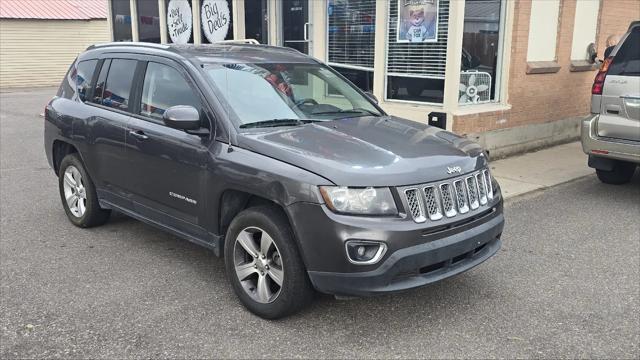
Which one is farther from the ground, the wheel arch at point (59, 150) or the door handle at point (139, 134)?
the door handle at point (139, 134)

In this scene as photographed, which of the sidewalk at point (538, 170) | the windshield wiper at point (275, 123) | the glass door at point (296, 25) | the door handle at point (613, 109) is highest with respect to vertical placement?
the glass door at point (296, 25)

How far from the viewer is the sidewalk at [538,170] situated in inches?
294

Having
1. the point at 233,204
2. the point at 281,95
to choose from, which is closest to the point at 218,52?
the point at 281,95

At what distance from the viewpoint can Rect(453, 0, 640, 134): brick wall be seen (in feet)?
28.9

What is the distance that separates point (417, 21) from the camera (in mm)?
8562

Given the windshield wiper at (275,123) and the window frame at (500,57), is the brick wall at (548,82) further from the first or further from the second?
the windshield wiper at (275,123)

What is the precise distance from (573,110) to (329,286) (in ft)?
28.8

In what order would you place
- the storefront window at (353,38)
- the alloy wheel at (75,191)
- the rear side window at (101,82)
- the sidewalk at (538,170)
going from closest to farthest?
1. the rear side window at (101,82)
2. the alloy wheel at (75,191)
3. the sidewalk at (538,170)
4. the storefront window at (353,38)

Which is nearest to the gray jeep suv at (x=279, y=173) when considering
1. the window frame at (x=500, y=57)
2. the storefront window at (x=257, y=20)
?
the window frame at (x=500, y=57)

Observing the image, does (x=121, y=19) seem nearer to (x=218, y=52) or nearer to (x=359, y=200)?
(x=218, y=52)

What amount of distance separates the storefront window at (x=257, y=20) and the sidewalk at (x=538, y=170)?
537 cm

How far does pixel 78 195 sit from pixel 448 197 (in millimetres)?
3739

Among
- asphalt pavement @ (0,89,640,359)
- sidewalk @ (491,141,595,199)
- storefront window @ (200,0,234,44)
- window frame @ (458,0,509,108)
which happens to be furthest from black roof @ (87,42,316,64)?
storefront window @ (200,0,234,44)

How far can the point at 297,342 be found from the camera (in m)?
3.57
